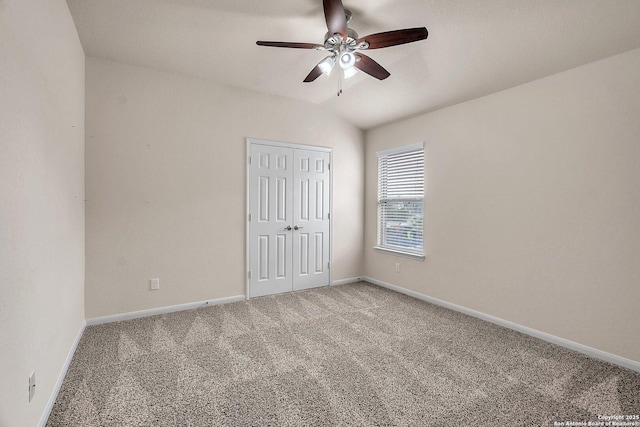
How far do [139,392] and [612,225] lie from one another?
374cm

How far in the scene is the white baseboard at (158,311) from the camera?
3176mm

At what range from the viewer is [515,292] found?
3.07 m

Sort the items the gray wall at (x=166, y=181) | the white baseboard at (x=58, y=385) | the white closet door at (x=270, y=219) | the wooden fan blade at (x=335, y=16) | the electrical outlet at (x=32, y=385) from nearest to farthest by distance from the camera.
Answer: the electrical outlet at (x=32, y=385) → the white baseboard at (x=58, y=385) → the wooden fan blade at (x=335, y=16) → the gray wall at (x=166, y=181) → the white closet door at (x=270, y=219)

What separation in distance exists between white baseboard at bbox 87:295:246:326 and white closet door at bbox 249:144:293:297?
344 millimetres

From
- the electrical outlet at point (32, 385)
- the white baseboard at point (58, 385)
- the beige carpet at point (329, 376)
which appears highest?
the electrical outlet at point (32, 385)

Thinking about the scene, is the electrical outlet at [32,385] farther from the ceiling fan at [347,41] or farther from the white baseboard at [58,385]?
the ceiling fan at [347,41]

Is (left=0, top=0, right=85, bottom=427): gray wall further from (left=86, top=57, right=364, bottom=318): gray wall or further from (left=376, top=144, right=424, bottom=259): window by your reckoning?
(left=376, top=144, right=424, bottom=259): window

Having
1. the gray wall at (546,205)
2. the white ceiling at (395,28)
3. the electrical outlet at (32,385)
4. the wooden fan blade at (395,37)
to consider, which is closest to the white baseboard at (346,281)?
the gray wall at (546,205)

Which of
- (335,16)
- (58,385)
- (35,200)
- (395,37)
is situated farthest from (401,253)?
(35,200)

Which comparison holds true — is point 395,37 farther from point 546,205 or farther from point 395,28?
point 546,205

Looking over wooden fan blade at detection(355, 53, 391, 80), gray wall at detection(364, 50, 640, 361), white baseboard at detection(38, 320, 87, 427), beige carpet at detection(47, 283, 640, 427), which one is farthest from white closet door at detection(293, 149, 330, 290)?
white baseboard at detection(38, 320, 87, 427)

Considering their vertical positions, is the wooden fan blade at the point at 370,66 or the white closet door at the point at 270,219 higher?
the wooden fan blade at the point at 370,66

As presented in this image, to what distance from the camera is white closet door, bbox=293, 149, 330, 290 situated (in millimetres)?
4363

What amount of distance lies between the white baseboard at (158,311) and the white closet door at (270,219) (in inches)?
13.5
